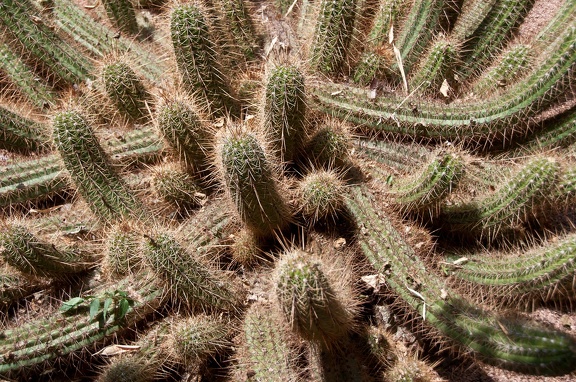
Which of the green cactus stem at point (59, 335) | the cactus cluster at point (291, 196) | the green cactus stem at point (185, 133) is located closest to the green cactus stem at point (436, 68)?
the cactus cluster at point (291, 196)

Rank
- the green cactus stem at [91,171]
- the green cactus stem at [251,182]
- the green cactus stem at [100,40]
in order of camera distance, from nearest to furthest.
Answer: the green cactus stem at [251,182]
the green cactus stem at [91,171]
the green cactus stem at [100,40]

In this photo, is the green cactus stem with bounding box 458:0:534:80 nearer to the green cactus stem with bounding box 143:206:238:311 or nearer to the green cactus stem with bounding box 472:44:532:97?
the green cactus stem with bounding box 472:44:532:97

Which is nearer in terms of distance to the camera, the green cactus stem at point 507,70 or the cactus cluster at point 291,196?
the cactus cluster at point 291,196

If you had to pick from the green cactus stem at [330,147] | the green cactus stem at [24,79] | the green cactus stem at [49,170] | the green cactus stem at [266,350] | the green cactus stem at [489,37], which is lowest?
the green cactus stem at [266,350]

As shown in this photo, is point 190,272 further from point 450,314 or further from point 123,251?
point 450,314

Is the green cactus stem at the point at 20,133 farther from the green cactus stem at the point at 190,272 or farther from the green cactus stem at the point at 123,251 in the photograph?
the green cactus stem at the point at 190,272

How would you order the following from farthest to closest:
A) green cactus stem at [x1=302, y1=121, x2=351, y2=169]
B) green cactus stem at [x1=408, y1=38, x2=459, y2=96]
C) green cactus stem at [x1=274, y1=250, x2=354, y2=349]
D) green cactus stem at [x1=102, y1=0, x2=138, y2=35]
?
1. green cactus stem at [x1=102, y1=0, x2=138, y2=35]
2. green cactus stem at [x1=408, y1=38, x2=459, y2=96]
3. green cactus stem at [x1=302, y1=121, x2=351, y2=169]
4. green cactus stem at [x1=274, y1=250, x2=354, y2=349]

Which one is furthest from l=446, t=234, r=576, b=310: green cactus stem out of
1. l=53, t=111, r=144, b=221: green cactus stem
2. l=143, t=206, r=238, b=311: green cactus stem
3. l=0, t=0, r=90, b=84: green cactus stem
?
l=0, t=0, r=90, b=84: green cactus stem
